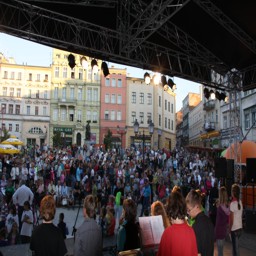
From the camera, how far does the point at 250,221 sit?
35.3 ft

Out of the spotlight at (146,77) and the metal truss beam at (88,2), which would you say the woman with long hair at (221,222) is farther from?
the spotlight at (146,77)

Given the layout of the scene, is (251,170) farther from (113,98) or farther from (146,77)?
(113,98)

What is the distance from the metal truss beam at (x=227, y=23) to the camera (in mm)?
9344

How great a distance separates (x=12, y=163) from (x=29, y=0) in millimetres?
12990

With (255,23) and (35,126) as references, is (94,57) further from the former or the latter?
(35,126)

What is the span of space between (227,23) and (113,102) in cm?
4955

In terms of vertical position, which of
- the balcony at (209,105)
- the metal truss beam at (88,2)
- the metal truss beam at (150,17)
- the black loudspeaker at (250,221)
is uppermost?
the balcony at (209,105)

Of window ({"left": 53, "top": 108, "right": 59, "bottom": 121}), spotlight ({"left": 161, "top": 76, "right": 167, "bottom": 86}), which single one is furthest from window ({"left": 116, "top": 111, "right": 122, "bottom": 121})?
spotlight ({"left": 161, "top": 76, "right": 167, "bottom": 86})

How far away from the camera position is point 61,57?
57.0m

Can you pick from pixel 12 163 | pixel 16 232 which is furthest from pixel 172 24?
pixel 12 163

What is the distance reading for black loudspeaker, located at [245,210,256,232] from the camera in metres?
10.7

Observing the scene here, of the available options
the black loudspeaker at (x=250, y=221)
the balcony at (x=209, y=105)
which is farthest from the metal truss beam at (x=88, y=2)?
the balcony at (x=209, y=105)

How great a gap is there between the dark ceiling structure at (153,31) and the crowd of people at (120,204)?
16.2 ft

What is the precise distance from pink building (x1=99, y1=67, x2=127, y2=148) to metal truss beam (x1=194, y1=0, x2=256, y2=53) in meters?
47.2
